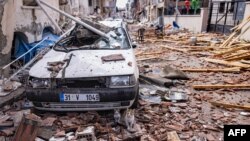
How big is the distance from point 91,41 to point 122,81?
2.37 m

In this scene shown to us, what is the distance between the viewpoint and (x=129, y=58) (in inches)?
183

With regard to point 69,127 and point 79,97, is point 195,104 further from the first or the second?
point 69,127

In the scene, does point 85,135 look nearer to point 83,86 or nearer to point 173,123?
point 83,86

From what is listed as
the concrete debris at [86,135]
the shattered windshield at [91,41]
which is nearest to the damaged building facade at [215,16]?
the shattered windshield at [91,41]

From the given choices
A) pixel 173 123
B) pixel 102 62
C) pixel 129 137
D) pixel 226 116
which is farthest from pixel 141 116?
pixel 226 116

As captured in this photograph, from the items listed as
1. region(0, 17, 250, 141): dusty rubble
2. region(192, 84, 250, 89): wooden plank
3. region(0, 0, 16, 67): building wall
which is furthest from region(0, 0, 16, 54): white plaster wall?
region(192, 84, 250, 89): wooden plank

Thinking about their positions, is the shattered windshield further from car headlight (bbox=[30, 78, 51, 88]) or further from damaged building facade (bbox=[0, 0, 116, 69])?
damaged building facade (bbox=[0, 0, 116, 69])

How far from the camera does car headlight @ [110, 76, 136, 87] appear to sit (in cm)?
398

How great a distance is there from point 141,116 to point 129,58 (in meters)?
1.15

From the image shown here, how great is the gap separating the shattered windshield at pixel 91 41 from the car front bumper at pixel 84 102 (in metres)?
1.40

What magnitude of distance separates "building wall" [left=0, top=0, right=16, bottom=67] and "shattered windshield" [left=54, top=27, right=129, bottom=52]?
2.53 m

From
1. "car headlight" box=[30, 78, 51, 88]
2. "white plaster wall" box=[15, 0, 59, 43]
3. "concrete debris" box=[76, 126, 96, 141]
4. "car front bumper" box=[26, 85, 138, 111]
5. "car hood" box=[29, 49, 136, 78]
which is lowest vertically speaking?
"concrete debris" box=[76, 126, 96, 141]

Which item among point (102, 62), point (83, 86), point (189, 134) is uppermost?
point (102, 62)

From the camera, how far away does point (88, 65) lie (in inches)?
167
